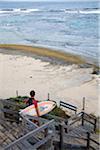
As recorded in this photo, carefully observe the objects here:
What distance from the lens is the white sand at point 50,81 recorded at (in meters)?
17.3

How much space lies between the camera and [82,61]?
86.3ft

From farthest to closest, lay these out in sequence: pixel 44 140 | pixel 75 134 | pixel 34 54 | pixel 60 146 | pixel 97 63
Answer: pixel 34 54 → pixel 97 63 → pixel 75 134 → pixel 60 146 → pixel 44 140

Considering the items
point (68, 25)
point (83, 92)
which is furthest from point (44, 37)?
point (83, 92)

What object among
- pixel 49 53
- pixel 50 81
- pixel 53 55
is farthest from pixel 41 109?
pixel 49 53

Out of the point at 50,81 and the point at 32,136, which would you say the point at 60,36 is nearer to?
the point at 50,81

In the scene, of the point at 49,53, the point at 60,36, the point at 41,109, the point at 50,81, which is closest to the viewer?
the point at 41,109

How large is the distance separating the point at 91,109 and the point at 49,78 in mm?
6454

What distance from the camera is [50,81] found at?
67.2 ft

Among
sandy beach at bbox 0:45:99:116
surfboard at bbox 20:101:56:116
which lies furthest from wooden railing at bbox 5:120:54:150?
sandy beach at bbox 0:45:99:116

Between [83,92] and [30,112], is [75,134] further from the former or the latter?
[83,92]

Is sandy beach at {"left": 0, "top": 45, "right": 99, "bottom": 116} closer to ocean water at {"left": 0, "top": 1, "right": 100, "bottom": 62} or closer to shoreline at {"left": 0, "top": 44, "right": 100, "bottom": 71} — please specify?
shoreline at {"left": 0, "top": 44, "right": 100, "bottom": 71}

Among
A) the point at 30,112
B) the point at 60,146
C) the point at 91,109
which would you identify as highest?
the point at 30,112

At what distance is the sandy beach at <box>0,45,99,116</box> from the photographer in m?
17.3

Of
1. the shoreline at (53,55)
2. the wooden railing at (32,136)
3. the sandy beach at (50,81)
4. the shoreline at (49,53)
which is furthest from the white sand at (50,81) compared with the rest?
the wooden railing at (32,136)
